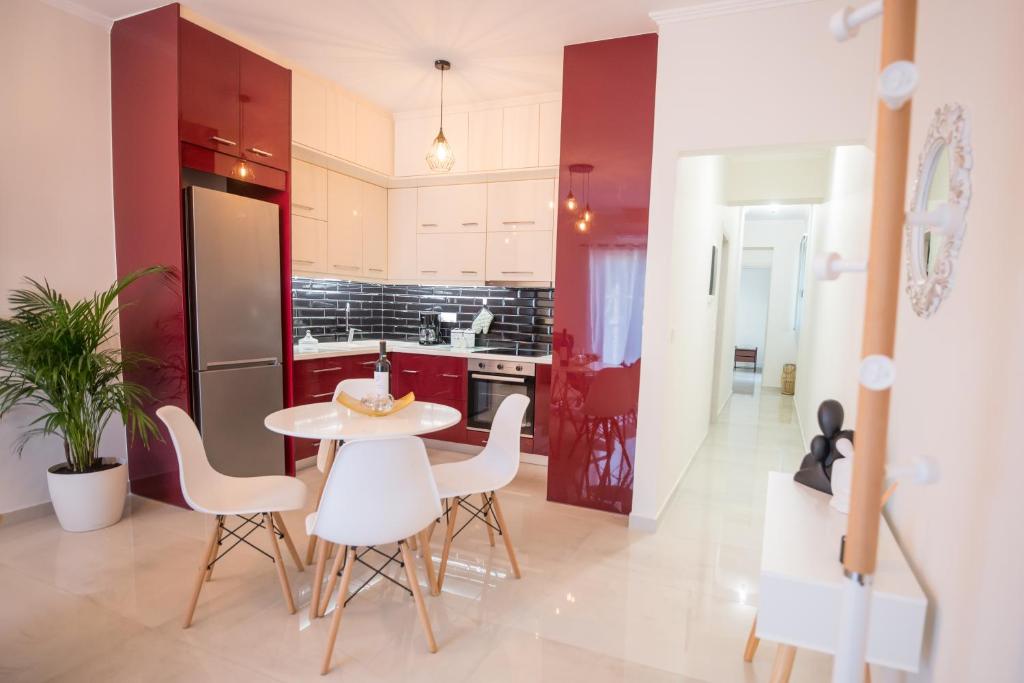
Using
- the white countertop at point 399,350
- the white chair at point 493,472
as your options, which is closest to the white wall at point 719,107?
the white chair at point 493,472

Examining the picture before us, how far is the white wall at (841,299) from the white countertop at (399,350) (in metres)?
1.95

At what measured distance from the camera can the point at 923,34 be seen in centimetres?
156

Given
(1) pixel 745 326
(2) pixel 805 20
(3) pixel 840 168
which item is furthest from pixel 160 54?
(1) pixel 745 326

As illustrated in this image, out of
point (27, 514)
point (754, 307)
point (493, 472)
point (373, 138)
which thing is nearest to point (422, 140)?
point (373, 138)

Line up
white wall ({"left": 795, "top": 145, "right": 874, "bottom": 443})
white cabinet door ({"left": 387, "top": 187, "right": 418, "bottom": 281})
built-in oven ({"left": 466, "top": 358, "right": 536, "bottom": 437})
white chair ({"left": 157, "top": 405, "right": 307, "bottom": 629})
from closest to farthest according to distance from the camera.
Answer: white chair ({"left": 157, "top": 405, "right": 307, "bottom": 629}) < white wall ({"left": 795, "top": 145, "right": 874, "bottom": 443}) < built-in oven ({"left": 466, "top": 358, "right": 536, "bottom": 437}) < white cabinet door ({"left": 387, "top": 187, "right": 418, "bottom": 281})

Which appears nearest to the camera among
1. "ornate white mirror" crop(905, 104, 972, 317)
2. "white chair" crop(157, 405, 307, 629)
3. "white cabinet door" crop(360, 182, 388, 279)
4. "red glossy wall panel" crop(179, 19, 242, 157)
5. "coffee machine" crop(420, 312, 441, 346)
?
"ornate white mirror" crop(905, 104, 972, 317)

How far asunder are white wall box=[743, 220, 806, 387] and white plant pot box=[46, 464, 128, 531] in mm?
8824

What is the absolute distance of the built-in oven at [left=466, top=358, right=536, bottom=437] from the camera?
162 inches

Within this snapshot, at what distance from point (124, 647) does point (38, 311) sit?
79.5 inches

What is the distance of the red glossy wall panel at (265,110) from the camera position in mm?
3287

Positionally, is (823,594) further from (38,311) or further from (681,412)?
(38,311)

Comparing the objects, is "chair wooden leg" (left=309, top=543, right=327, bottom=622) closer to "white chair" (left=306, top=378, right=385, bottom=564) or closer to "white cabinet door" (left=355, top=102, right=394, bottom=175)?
"white chair" (left=306, top=378, right=385, bottom=564)

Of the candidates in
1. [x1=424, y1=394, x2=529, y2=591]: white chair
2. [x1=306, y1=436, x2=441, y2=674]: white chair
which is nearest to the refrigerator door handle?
[x1=424, y1=394, x2=529, y2=591]: white chair

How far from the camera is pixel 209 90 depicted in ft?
10.1
